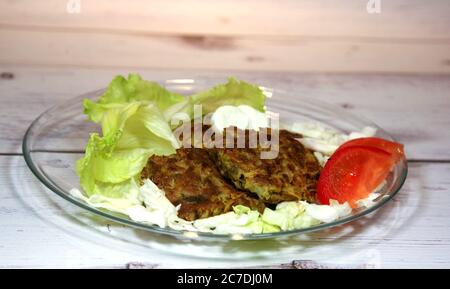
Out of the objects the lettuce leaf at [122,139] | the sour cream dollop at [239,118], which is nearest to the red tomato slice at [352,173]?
the sour cream dollop at [239,118]

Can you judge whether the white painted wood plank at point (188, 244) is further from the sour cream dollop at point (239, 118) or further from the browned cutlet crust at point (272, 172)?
the sour cream dollop at point (239, 118)

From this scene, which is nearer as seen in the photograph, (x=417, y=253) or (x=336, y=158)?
(x=417, y=253)

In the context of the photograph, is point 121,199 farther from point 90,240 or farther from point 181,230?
point 181,230

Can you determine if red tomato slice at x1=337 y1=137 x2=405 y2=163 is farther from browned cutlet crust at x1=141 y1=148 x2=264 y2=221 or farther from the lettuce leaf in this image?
the lettuce leaf

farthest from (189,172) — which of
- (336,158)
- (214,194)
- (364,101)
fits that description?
(364,101)

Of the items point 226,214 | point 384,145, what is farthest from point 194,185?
point 384,145

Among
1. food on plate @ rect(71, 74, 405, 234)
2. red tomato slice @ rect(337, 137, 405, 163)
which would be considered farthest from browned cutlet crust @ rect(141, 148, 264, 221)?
red tomato slice @ rect(337, 137, 405, 163)

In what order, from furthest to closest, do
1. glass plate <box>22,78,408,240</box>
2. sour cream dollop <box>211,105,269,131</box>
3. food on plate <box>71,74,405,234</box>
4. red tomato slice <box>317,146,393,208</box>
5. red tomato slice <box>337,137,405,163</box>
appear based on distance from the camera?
sour cream dollop <box>211,105,269,131</box> < red tomato slice <box>337,137,405,163</box> < red tomato slice <box>317,146,393,208</box> < food on plate <box>71,74,405,234</box> < glass plate <box>22,78,408,240</box>
